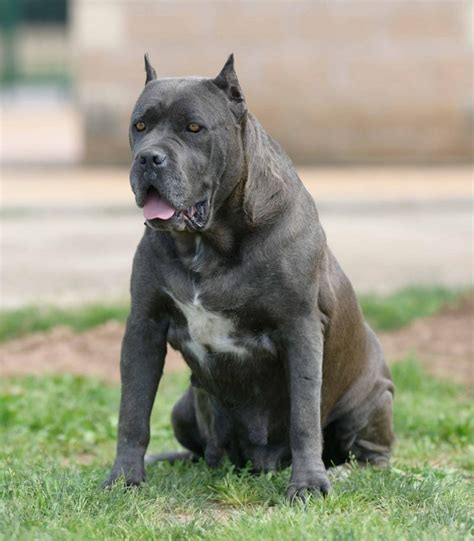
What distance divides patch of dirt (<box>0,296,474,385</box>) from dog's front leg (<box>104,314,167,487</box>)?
2.79 m

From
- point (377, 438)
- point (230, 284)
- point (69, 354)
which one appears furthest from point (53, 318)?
point (230, 284)

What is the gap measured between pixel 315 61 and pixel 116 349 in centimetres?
1167

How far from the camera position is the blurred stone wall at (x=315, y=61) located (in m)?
19.0

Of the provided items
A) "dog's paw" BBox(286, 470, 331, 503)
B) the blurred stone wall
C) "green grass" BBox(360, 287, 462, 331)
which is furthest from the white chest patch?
the blurred stone wall

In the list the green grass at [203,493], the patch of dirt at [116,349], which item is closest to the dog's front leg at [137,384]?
the green grass at [203,493]

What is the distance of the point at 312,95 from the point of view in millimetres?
19328

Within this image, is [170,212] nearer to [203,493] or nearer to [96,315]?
[203,493]

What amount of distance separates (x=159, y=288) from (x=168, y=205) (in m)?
0.45

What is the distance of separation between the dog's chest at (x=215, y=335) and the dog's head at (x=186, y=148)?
348 mm

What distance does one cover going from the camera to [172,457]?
576 centimetres

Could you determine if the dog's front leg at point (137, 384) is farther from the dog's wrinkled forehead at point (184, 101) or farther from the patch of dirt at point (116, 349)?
the patch of dirt at point (116, 349)

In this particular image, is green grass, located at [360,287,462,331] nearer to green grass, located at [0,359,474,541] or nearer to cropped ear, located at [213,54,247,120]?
green grass, located at [0,359,474,541]

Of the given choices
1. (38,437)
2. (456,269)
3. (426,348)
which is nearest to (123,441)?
(38,437)

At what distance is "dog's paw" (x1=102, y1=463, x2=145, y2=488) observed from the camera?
193 inches
